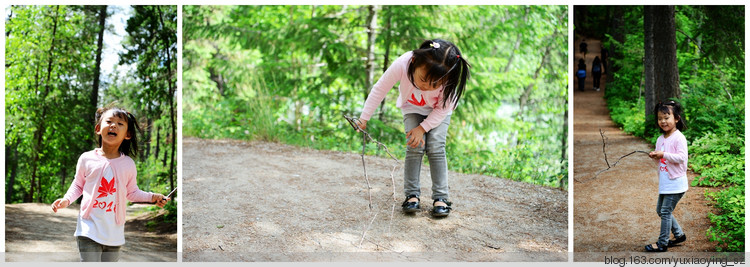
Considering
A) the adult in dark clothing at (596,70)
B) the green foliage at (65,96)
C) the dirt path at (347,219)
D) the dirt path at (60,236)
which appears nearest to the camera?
the dirt path at (347,219)

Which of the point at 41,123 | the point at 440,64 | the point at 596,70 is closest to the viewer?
the point at 440,64

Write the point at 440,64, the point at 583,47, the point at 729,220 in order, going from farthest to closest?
the point at 583,47
the point at 729,220
the point at 440,64

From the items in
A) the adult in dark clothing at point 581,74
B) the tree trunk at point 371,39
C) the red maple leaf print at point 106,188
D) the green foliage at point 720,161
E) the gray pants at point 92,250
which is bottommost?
the gray pants at point 92,250

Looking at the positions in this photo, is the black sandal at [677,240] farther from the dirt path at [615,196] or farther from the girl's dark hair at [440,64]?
the girl's dark hair at [440,64]

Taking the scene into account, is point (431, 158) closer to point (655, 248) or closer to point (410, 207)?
point (410, 207)

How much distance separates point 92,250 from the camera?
2.22 metres

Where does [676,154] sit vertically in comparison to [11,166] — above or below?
above

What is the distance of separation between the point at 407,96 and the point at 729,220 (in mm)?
1882

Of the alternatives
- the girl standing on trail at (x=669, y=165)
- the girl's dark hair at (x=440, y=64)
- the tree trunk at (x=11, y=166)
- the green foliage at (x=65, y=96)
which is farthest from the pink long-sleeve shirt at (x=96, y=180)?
the girl standing on trail at (x=669, y=165)

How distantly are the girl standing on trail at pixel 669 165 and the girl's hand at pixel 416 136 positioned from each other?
113cm

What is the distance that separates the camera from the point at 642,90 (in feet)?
14.4

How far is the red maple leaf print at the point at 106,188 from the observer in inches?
88.0

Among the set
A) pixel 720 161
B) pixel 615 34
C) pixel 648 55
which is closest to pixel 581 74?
pixel 615 34

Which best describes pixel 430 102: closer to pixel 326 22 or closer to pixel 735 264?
pixel 735 264
